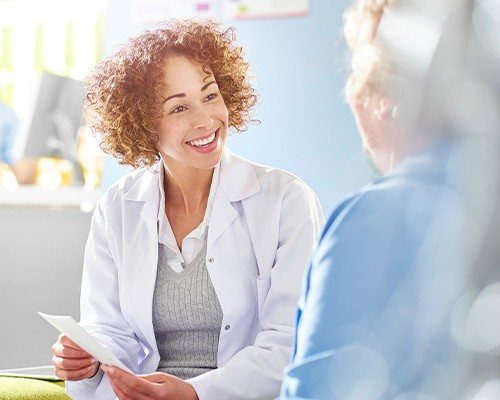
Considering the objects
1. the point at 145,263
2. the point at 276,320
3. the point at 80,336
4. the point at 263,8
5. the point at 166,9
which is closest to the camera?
the point at 80,336

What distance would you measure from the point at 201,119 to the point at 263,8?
54.7 inches

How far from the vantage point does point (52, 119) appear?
404 centimetres

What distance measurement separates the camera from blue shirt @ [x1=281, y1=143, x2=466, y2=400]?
77cm

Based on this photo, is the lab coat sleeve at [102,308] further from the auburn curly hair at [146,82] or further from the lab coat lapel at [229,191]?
the lab coat lapel at [229,191]

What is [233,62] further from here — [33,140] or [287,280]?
[33,140]

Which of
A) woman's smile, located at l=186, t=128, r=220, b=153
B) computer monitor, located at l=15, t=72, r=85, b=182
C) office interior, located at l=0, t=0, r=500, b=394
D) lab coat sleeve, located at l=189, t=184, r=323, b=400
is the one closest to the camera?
lab coat sleeve, located at l=189, t=184, r=323, b=400

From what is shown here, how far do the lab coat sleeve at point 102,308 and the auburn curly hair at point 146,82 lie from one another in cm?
18

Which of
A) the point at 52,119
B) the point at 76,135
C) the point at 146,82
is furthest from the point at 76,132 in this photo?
the point at 146,82

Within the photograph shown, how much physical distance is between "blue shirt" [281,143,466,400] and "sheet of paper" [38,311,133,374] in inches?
37.2

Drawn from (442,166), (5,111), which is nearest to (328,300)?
(442,166)

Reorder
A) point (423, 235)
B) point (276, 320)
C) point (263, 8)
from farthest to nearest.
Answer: point (263, 8), point (276, 320), point (423, 235)

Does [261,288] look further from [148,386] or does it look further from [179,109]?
[179,109]

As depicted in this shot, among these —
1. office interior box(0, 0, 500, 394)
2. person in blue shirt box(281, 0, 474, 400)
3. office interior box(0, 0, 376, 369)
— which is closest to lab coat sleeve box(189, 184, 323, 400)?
office interior box(0, 0, 376, 369)

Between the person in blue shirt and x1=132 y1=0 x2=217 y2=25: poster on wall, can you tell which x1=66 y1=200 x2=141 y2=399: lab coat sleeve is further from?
x1=132 y1=0 x2=217 y2=25: poster on wall
